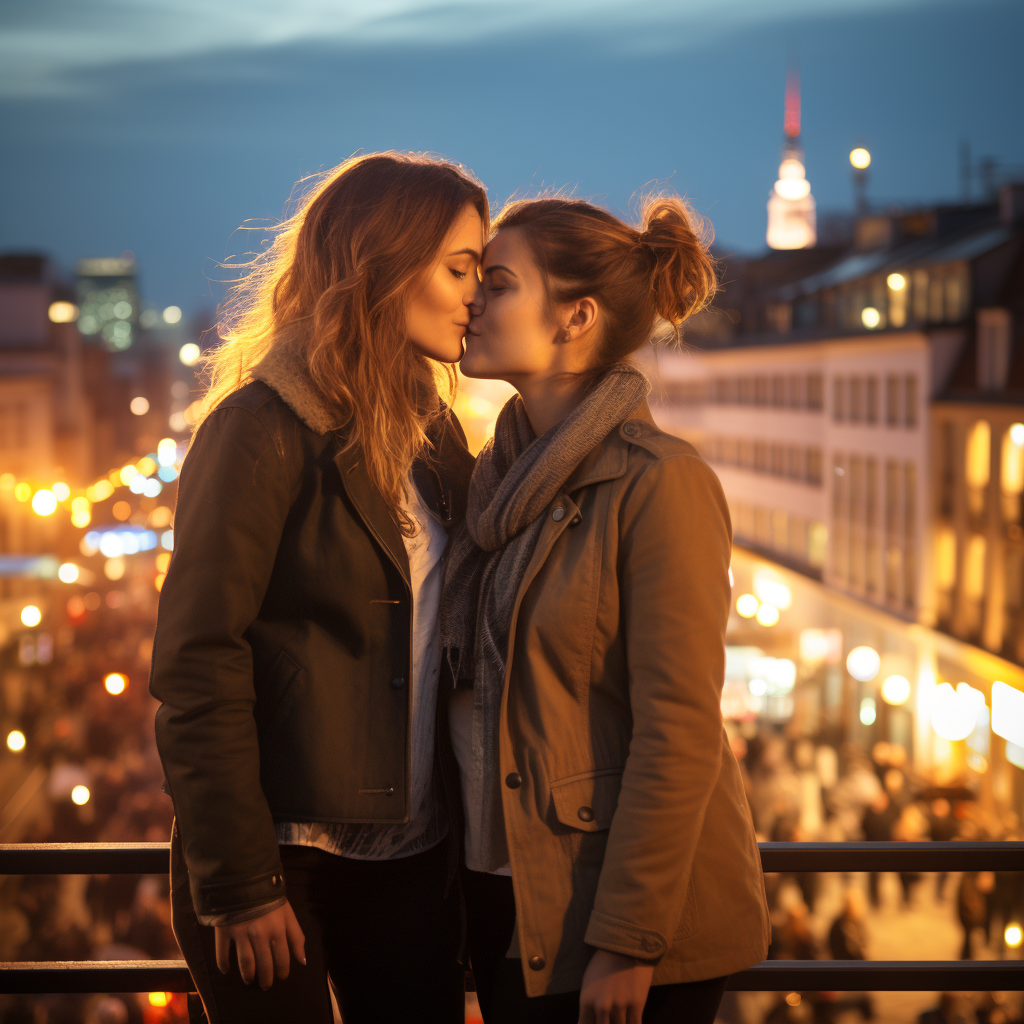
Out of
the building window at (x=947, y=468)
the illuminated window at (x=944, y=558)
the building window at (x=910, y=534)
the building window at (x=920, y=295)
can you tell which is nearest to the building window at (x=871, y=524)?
the building window at (x=910, y=534)

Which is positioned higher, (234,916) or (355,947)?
(234,916)

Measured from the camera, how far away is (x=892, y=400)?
105 ft

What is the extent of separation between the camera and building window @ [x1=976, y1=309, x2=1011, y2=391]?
2678 centimetres

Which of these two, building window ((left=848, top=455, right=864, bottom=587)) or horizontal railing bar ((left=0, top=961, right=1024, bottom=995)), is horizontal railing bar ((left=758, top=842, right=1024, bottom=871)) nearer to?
horizontal railing bar ((left=0, top=961, right=1024, bottom=995))

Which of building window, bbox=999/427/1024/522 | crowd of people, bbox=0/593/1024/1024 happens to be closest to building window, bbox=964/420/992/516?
building window, bbox=999/427/1024/522

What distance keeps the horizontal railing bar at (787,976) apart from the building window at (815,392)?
36.3 m

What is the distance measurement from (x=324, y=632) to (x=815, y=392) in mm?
38193

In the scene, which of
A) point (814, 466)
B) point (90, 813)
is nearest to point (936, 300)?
point (814, 466)

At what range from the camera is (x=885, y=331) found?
31.8 metres

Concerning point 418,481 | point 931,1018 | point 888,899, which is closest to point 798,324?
point 888,899

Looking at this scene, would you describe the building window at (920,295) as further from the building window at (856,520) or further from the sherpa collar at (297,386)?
the sherpa collar at (297,386)

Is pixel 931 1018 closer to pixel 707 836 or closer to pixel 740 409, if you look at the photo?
pixel 707 836

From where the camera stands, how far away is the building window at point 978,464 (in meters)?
26.6

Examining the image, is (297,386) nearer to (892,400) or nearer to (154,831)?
(154,831)
